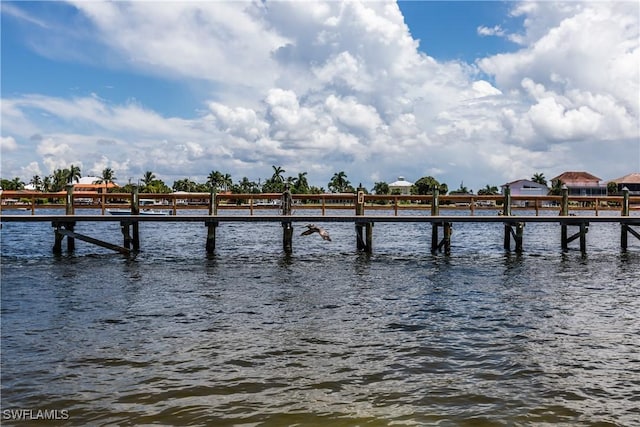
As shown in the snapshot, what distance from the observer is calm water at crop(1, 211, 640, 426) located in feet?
23.5

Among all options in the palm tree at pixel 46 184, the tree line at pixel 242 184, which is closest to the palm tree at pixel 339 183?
the tree line at pixel 242 184

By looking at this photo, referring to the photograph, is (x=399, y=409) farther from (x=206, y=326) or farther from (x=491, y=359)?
(x=206, y=326)

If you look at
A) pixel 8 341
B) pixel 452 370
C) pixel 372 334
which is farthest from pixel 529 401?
pixel 8 341

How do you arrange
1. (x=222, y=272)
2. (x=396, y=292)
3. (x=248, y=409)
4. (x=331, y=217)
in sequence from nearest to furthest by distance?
(x=248, y=409) → (x=396, y=292) → (x=222, y=272) → (x=331, y=217)

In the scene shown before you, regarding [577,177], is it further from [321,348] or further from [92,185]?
[321,348]

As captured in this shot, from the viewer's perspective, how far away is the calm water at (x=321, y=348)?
7.17 metres

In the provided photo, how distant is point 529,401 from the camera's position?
24.5 feet

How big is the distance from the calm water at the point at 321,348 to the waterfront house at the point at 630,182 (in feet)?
420

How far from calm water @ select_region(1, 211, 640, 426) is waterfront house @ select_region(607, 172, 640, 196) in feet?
Answer: 420

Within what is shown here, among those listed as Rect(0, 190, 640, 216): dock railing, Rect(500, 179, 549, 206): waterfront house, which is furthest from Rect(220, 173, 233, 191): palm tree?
Rect(0, 190, 640, 216): dock railing

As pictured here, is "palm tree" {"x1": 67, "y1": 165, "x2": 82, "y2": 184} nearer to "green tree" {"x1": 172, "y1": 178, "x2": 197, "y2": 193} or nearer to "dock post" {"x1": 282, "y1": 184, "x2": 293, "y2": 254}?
"green tree" {"x1": 172, "y1": 178, "x2": 197, "y2": 193}

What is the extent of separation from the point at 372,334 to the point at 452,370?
239 cm

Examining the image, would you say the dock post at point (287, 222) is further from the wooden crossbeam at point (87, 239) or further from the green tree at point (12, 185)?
the green tree at point (12, 185)

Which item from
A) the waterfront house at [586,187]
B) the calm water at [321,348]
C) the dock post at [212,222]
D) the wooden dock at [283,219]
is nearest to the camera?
the calm water at [321,348]
